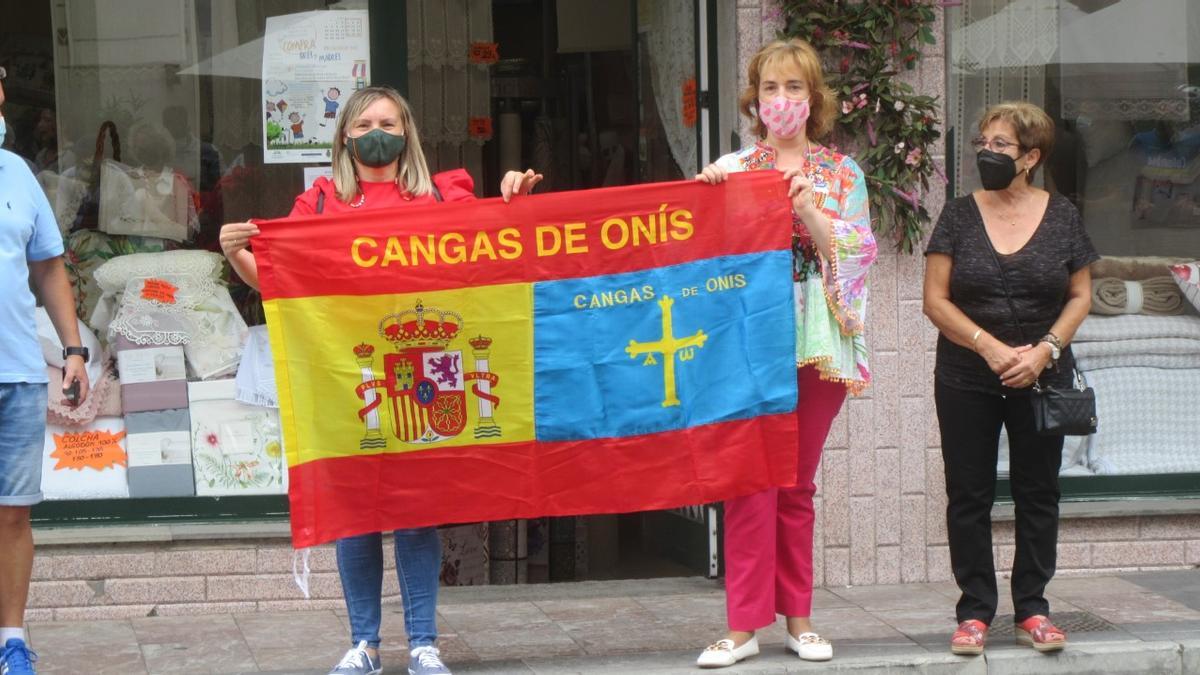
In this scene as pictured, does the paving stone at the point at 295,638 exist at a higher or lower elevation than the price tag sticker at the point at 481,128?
lower

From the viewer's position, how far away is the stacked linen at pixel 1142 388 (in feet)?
25.7

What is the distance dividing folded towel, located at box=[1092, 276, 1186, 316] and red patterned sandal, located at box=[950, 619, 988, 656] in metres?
2.32

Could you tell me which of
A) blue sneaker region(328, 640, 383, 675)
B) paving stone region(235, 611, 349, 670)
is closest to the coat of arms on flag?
blue sneaker region(328, 640, 383, 675)

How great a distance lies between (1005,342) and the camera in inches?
233

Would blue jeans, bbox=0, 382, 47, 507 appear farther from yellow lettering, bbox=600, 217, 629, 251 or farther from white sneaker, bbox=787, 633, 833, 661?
white sneaker, bbox=787, 633, 833, 661

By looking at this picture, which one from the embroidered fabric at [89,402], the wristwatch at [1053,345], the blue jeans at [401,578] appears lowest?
the blue jeans at [401,578]

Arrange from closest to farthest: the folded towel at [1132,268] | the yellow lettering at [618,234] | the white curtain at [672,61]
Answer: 1. the yellow lettering at [618,234]
2. the white curtain at [672,61]
3. the folded towel at [1132,268]

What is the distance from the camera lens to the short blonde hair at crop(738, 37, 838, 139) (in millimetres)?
5723

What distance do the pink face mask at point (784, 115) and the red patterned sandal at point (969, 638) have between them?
183cm

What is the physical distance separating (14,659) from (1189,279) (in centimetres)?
539

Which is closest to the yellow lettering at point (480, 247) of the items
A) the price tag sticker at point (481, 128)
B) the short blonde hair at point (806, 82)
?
the short blonde hair at point (806, 82)

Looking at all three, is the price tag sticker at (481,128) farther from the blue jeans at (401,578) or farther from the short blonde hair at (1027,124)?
the blue jeans at (401,578)

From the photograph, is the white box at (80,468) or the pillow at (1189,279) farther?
the pillow at (1189,279)

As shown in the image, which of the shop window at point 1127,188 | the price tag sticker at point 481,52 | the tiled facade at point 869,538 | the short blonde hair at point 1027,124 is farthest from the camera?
the price tag sticker at point 481,52
